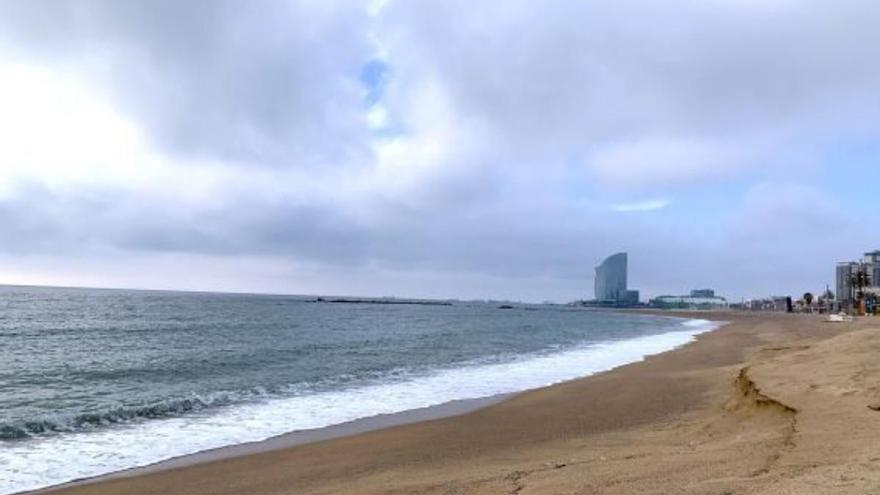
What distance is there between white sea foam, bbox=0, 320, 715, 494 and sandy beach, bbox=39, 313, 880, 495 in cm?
121

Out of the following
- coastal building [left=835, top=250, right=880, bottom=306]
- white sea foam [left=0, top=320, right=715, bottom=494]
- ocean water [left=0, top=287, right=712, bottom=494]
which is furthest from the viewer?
coastal building [left=835, top=250, right=880, bottom=306]

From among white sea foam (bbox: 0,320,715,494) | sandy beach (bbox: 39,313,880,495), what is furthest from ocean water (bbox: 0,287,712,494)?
sandy beach (bbox: 39,313,880,495)

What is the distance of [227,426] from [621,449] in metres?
8.55

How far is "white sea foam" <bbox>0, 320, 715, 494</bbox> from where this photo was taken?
10812mm

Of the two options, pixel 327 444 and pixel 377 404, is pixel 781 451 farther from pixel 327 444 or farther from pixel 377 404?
pixel 377 404

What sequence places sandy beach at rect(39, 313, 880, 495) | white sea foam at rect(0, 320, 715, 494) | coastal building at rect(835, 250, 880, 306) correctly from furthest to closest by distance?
1. coastal building at rect(835, 250, 880, 306)
2. white sea foam at rect(0, 320, 715, 494)
3. sandy beach at rect(39, 313, 880, 495)

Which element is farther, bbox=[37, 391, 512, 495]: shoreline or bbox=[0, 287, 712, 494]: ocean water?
bbox=[0, 287, 712, 494]: ocean water

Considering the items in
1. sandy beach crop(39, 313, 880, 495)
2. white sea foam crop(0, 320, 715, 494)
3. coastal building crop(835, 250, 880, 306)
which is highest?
coastal building crop(835, 250, 880, 306)

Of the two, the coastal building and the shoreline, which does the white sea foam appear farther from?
the coastal building

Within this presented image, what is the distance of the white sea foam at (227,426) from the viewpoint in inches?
426

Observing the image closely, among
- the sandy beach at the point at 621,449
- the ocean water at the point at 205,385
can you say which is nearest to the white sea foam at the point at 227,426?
the ocean water at the point at 205,385

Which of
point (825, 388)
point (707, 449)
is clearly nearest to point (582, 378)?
point (825, 388)

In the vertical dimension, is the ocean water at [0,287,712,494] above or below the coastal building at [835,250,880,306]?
below

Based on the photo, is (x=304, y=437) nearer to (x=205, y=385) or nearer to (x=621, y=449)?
(x=621, y=449)
